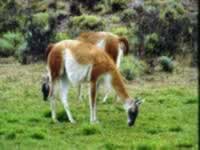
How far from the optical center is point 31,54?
78.0 ft

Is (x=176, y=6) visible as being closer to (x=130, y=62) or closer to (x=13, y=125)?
(x=130, y=62)

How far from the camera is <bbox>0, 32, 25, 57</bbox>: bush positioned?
24203mm

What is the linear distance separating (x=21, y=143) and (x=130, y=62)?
32.0ft

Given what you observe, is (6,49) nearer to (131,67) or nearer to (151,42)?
(151,42)

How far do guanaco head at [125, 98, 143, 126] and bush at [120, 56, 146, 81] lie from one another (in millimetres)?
6501

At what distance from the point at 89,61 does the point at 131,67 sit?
7.14 m

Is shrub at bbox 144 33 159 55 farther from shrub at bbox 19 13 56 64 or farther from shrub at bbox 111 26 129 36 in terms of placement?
shrub at bbox 19 13 56 64

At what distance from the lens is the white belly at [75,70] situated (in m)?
13.7

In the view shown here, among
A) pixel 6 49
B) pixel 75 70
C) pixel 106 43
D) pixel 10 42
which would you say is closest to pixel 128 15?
pixel 10 42

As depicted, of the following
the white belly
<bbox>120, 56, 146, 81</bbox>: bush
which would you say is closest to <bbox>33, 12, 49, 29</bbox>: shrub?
<bbox>120, 56, 146, 81</bbox>: bush

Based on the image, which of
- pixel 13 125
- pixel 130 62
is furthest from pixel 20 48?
pixel 13 125

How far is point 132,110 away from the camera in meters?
13.6

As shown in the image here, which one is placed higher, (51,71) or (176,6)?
(51,71)

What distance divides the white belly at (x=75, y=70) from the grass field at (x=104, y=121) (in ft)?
2.98
